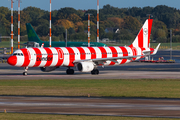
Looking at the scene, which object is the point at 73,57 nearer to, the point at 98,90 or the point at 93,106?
the point at 98,90

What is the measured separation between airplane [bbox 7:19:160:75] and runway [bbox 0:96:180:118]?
1836 centimetres

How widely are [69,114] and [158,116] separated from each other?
191 inches

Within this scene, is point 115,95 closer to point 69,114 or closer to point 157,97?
point 157,97

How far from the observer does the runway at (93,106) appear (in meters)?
21.2

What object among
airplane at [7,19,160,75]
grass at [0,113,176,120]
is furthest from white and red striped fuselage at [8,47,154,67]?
grass at [0,113,176,120]

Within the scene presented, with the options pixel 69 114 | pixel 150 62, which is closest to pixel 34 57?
pixel 69 114

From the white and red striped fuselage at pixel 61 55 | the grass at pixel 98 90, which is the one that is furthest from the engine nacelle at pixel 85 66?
the grass at pixel 98 90

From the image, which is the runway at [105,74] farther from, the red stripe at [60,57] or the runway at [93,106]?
the runway at [93,106]

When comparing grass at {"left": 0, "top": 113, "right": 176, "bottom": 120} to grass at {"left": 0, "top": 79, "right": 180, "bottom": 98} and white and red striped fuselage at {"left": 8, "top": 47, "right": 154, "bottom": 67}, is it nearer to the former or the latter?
grass at {"left": 0, "top": 79, "right": 180, "bottom": 98}

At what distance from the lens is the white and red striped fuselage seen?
150 feet

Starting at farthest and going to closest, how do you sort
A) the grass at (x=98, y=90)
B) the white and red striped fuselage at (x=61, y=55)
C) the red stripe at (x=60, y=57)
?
the red stripe at (x=60, y=57) → the white and red striped fuselage at (x=61, y=55) → the grass at (x=98, y=90)

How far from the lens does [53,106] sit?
77.3 ft

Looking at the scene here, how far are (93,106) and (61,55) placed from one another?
2503 cm

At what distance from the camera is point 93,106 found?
925 inches
